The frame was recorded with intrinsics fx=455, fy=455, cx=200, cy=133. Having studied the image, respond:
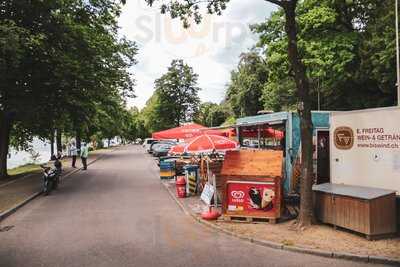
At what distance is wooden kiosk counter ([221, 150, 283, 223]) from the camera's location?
11.8 metres

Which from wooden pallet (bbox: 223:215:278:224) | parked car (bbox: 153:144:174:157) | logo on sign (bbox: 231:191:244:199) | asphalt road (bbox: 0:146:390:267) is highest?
parked car (bbox: 153:144:174:157)

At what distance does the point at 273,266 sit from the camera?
796 cm

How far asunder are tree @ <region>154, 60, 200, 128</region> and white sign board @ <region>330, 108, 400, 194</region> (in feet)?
231

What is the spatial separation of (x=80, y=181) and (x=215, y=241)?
50.5 ft

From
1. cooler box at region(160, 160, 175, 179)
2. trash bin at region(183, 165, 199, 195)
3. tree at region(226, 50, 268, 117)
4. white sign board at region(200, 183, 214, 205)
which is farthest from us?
tree at region(226, 50, 268, 117)

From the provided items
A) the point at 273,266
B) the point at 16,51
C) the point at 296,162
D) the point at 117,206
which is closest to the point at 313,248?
the point at 273,266

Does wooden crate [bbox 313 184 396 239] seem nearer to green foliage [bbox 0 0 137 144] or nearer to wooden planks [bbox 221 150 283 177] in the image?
wooden planks [bbox 221 150 283 177]

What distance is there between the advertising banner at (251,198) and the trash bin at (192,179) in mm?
5635

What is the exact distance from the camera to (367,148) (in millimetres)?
10875

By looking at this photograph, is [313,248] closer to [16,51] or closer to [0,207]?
[0,207]

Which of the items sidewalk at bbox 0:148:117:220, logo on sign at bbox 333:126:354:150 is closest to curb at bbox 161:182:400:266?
logo on sign at bbox 333:126:354:150

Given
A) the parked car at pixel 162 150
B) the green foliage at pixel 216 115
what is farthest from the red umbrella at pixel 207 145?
the green foliage at pixel 216 115

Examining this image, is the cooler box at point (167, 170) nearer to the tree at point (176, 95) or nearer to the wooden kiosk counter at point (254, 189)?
the wooden kiosk counter at point (254, 189)

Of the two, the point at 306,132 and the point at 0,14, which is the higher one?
the point at 0,14
